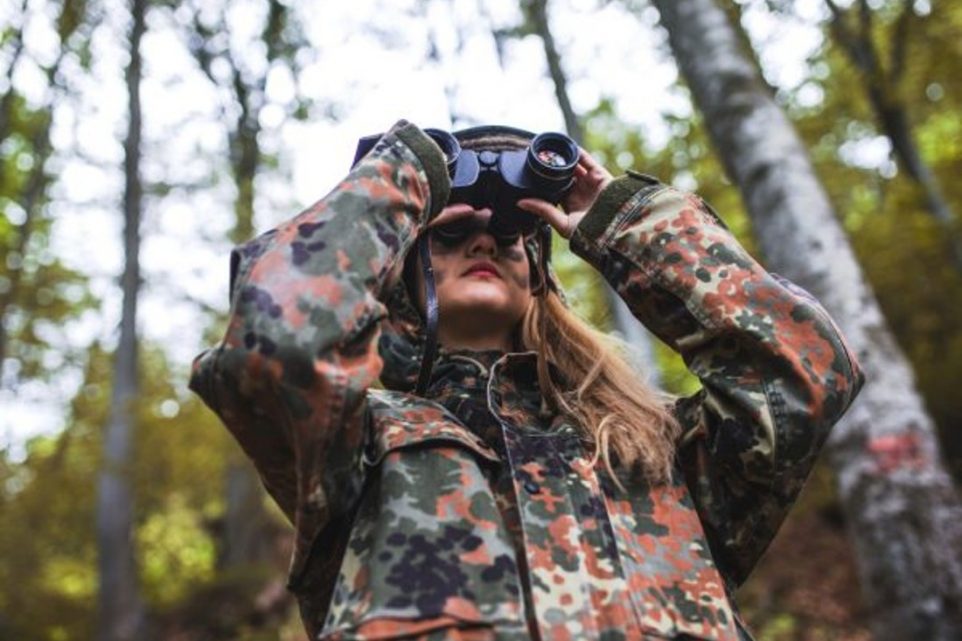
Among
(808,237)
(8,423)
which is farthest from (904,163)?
(8,423)

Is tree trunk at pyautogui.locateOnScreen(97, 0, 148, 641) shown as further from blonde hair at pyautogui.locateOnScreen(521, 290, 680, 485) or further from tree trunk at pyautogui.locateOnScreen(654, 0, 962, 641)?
blonde hair at pyautogui.locateOnScreen(521, 290, 680, 485)

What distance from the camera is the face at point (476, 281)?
6.36 feet

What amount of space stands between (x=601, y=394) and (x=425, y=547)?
62cm

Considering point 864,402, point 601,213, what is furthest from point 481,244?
point 864,402

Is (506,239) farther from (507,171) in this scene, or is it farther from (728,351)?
(728,351)

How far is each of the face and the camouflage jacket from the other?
0.09 meters

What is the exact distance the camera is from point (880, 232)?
7.37 meters

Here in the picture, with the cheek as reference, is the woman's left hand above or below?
above

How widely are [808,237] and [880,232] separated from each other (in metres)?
3.85

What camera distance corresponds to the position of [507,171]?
1906 millimetres

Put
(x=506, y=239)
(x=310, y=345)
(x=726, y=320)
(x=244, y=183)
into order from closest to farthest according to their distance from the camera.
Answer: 1. (x=310, y=345)
2. (x=726, y=320)
3. (x=506, y=239)
4. (x=244, y=183)

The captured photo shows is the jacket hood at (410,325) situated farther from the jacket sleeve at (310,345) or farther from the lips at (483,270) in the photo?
the jacket sleeve at (310,345)

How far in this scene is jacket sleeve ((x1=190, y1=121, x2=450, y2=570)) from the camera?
142 centimetres

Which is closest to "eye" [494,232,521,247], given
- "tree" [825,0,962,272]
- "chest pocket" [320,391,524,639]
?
"chest pocket" [320,391,524,639]
